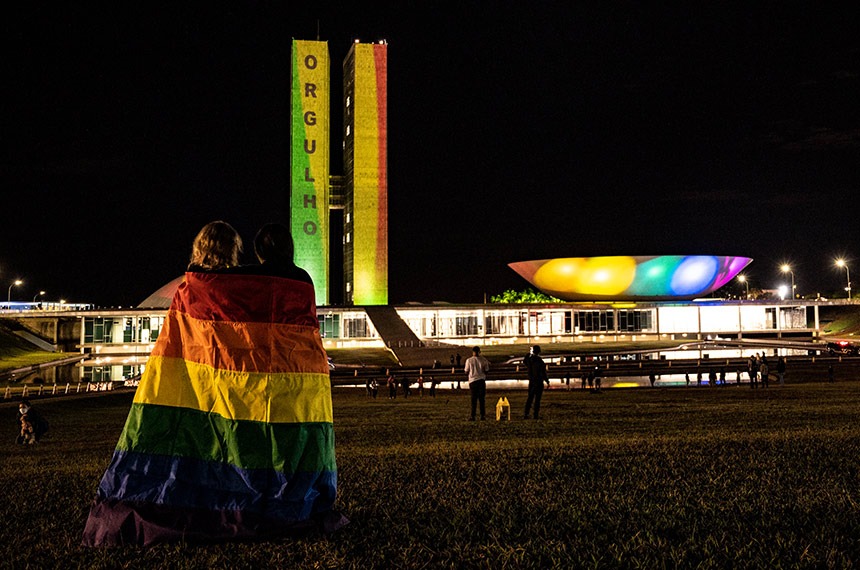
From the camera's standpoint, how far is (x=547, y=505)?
17.9 feet

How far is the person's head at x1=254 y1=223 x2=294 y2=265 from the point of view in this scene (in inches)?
195

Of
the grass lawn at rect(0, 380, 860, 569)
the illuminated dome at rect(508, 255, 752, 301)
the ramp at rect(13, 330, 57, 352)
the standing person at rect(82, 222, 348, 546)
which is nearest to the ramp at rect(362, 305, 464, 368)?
the illuminated dome at rect(508, 255, 752, 301)

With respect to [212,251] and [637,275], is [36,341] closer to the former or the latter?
[637,275]

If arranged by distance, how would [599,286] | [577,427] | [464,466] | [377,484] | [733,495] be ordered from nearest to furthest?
1. [733,495]
2. [377,484]
3. [464,466]
4. [577,427]
5. [599,286]

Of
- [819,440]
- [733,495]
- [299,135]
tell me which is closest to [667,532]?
[733,495]

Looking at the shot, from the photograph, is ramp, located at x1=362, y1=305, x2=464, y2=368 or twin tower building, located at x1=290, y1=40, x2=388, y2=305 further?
twin tower building, located at x1=290, y1=40, x2=388, y2=305

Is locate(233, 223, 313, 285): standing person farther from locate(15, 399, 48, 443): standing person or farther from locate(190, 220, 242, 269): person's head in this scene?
locate(15, 399, 48, 443): standing person

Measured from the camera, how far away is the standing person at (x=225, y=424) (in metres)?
4.39

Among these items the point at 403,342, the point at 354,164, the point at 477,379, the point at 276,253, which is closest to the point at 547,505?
the point at 276,253

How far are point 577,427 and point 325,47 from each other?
2565 inches

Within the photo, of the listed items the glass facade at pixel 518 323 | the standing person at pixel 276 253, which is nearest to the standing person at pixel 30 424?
the standing person at pixel 276 253

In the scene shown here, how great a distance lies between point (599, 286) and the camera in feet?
221

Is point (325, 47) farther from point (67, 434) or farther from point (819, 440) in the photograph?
point (819, 440)

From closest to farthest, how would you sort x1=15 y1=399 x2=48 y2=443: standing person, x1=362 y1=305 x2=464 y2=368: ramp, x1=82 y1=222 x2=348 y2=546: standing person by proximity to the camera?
1. x1=82 y1=222 x2=348 y2=546: standing person
2. x1=15 y1=399 x2=48 y2=443: standing person
3. x1=362 y1=305 x2=464 y2=368: ramp
